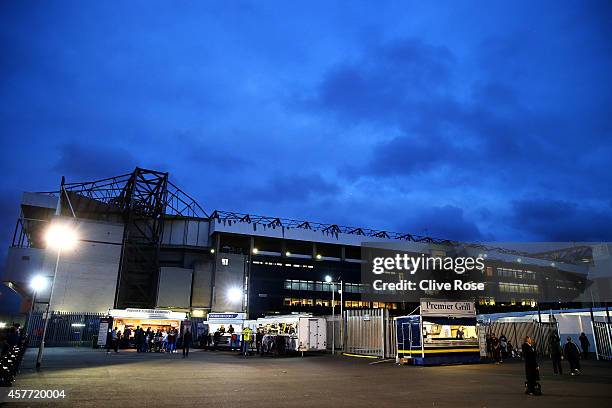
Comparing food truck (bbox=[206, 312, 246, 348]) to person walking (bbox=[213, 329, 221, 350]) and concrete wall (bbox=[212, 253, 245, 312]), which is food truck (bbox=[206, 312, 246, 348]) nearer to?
person walking (bbox=[213, 329, 221, 350])

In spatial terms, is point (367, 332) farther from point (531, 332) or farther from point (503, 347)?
point (531, 332)

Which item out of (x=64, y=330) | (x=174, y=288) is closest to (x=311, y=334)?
(x=64, y=330)

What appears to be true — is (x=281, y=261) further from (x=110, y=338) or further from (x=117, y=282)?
(x=110, y=338)

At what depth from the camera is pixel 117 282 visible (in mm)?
56469

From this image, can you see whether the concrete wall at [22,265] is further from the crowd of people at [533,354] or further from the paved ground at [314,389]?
the crowd of people at [533,354]

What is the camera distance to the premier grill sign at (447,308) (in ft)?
77.8

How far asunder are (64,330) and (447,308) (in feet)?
126

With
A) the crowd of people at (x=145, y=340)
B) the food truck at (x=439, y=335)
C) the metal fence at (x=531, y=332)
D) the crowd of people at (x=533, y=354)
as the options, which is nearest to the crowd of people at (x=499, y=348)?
the crowd of people at (x=533, y=354)

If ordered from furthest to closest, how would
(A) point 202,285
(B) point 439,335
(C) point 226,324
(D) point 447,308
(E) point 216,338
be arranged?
1. (A) point 202,285
2. (C) point 226,324
3. (E) point 216,338
4. (D) point 447,308
5. (B) point 439,335

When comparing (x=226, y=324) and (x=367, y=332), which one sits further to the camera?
(x=226, y=324)

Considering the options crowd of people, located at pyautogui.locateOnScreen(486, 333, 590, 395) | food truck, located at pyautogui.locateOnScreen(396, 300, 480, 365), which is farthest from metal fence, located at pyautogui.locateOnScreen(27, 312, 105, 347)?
crowd of people, located at pyautogui.locateOnScreen(486, 333, 590, 395)

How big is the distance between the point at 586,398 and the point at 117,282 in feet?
185

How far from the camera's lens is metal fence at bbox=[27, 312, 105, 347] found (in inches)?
1637

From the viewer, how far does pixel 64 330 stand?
42.5 m
